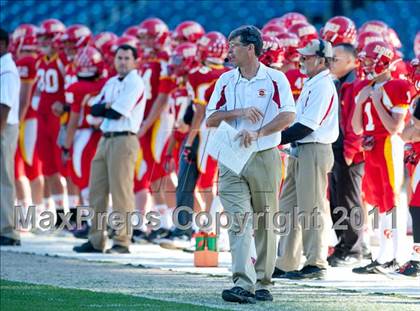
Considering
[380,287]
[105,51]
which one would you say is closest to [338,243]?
[380,287]

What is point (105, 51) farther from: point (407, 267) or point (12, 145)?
point (407, 267)

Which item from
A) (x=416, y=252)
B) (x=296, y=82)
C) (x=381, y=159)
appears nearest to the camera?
(x=416, y=252)

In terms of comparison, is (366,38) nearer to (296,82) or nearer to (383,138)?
(296,82)

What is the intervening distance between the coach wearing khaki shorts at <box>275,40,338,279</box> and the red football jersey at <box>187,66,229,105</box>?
2.21 m

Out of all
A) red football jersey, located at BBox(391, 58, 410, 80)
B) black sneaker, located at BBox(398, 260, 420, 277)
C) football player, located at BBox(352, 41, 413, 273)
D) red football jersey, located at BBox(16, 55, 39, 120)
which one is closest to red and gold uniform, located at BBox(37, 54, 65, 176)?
red football jersey, located at BBox(16, 55, 39, 120)

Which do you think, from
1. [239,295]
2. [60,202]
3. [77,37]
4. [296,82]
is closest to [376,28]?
[296,82]

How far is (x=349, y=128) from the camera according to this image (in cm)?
1130

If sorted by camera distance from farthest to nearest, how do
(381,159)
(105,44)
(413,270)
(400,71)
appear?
(105,44) < (400,71) < (381,159) < (413,270)

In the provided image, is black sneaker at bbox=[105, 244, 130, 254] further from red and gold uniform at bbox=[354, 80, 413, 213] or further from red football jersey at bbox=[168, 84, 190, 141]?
red and gold uniform at bbox=[354, 80, 413, 213]

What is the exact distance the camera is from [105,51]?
14.5 metres

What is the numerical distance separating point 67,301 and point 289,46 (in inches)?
155

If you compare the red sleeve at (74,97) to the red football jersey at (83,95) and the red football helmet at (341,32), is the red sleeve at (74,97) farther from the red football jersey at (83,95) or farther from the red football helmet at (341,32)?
the red football helmet at (341,32)

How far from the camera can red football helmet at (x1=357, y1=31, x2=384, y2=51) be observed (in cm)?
1156

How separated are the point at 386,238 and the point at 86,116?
13.2 feet
